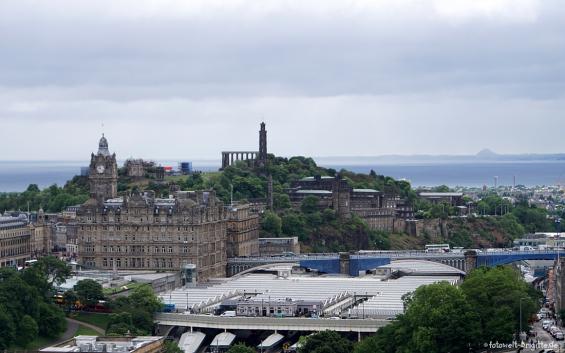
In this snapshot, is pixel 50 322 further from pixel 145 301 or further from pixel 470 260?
pixel 470 260

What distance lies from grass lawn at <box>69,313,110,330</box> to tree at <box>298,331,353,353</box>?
23.4 meters

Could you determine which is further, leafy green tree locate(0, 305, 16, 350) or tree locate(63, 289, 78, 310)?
tree locate(63, 289, 78, 310)

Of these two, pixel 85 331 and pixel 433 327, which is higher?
pixel 433 327

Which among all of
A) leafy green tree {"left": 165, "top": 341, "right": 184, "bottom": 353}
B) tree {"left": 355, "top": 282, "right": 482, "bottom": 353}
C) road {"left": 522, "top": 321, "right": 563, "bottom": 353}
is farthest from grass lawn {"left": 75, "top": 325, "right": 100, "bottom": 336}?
road {"left": 522, "top": 321, "right": 563, "bottom": 353}

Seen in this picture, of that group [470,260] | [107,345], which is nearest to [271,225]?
[470,260]

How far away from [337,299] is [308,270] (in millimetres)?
27990

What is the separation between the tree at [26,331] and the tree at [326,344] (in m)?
22.1

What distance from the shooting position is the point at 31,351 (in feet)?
362

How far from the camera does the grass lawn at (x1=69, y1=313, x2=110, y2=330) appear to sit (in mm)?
130875

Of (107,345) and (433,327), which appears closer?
(107,345)

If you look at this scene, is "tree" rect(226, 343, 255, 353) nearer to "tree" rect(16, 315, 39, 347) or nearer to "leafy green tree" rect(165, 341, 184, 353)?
"leafy green tree" rect(165, 341, 184, 353)

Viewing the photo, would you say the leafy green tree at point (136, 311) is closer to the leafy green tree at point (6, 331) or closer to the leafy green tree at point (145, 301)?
the leafy green tree at point (145, 301)

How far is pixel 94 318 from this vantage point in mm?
132625

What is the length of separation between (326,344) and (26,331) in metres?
25.0
